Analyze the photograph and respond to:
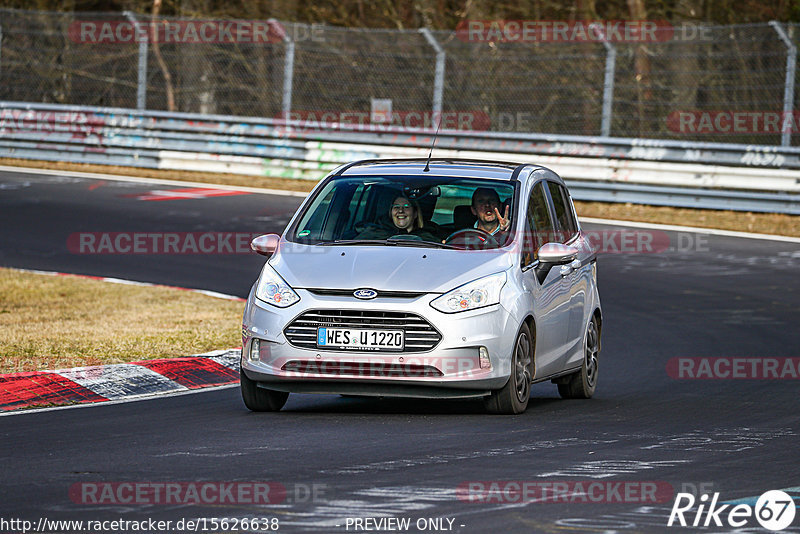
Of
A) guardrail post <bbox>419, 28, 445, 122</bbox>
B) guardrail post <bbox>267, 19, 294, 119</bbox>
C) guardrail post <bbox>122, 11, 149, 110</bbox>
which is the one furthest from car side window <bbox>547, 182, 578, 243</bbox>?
guardrail post <bbox>122, 11, 149, 110</bbox>

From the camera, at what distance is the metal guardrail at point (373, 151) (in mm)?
22562

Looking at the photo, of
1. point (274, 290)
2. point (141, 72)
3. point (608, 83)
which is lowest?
point (274, 290)

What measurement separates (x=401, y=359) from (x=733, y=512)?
294 centimetres

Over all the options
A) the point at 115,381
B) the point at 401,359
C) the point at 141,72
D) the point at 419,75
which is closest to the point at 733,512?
the point at 401,359

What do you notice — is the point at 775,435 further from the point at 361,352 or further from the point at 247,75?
the point at 247,75

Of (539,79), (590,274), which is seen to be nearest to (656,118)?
(539,79)

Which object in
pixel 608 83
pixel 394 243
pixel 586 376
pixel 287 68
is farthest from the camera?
pixel 287 68

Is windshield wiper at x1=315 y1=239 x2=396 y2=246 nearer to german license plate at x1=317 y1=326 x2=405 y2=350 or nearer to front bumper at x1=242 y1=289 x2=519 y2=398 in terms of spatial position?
front bumper at x1=242 y1=289 x2=519 y2=398

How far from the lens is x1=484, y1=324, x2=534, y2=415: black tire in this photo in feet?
29.5

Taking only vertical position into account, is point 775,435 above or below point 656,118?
below

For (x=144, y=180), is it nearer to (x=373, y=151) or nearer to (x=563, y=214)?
(x=373, y=151)

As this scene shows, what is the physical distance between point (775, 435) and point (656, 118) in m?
16.7

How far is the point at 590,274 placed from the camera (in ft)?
35.7

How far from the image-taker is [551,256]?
9.38 metres
